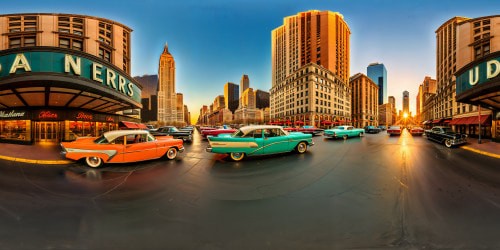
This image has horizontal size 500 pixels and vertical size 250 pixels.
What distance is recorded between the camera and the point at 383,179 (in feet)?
16.6

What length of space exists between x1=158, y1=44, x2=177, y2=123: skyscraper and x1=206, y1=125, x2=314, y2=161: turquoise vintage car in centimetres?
14655

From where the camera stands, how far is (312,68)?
195 ft

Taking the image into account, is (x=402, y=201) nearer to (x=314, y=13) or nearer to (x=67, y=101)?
(x=67, y=101)

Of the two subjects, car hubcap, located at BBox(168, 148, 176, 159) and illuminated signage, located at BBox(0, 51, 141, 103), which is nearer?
car hubcap, located at BBox(168, 148, 176, 159)

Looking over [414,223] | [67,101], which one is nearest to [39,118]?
[67,101]

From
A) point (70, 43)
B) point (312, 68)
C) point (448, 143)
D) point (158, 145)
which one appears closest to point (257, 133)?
point (158, 145)

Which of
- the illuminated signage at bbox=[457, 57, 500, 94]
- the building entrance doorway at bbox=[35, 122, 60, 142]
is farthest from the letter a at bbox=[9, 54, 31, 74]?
the illuminated signage at bbox=[457, 57, 500, 94]

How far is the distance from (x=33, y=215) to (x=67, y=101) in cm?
1555

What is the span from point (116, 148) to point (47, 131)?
15136 mm

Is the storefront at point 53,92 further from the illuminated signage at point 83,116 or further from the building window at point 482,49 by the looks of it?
the building window at point 482,49

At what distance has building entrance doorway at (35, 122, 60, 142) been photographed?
1443 centimetres

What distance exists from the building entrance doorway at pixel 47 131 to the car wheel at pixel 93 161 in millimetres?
13768

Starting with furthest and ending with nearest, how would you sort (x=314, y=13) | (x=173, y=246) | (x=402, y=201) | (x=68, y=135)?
1. (x=314, y=13)
2. (x=68, y=135)
3. (x=402, y=201)
4. (x=173, y=246)

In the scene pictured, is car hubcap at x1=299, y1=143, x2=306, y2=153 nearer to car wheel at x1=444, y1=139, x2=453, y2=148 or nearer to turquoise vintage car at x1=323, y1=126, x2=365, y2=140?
turquoise vintage car at x1=323, y1=126, x2=365, y2=140
